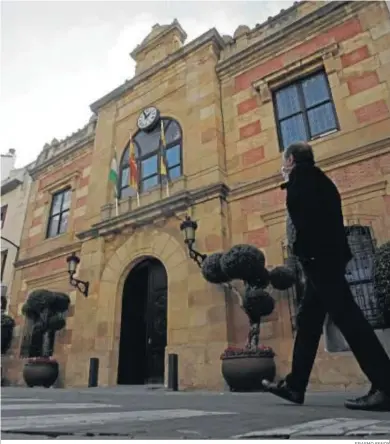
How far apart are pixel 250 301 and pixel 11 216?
13130 mm

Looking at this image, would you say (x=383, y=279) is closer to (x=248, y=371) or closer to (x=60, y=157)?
(x=248, y=371)

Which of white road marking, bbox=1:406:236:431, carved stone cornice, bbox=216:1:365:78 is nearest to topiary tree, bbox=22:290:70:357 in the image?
carved stone cornice, bbox=216:1:365:78

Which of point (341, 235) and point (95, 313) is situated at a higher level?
point (95, 313)

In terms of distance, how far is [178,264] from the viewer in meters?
8.76

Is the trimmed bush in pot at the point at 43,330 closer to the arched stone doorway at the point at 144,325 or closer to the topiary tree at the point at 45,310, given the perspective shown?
the topiary tree at the point at 45,310

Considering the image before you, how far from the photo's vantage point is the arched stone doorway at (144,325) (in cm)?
899

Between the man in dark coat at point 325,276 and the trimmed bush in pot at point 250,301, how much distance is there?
3544mm

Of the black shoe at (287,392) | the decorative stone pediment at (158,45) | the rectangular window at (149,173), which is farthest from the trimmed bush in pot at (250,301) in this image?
the decorative stone pediment at (158,45)

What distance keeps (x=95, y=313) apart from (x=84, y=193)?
4.99 meters

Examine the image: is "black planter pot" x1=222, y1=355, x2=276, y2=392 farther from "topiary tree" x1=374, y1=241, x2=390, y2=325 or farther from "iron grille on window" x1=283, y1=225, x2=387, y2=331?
"topiary tree" x1=374, y1=241, x2=390, y2=325

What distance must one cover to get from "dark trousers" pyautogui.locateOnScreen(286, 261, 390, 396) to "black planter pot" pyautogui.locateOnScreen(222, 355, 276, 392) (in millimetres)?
3472

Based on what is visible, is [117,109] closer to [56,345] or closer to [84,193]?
[84,193]

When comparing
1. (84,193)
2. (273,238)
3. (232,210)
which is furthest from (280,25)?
(84,193)

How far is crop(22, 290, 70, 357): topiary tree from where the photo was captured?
404 inches
